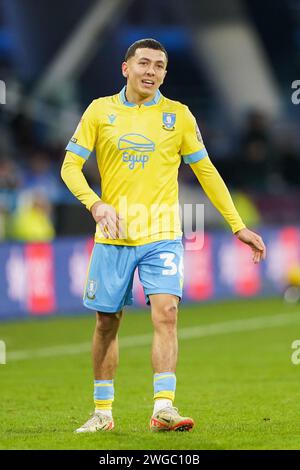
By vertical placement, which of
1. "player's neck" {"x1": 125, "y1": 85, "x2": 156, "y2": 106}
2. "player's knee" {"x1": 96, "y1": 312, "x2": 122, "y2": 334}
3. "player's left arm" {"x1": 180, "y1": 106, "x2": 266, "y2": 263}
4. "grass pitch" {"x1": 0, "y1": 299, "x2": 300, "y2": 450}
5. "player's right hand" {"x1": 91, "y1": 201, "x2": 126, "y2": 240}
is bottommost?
"grass pitch" {"x1": 0, "y1": 299, "x2": 300, "y2": 450}

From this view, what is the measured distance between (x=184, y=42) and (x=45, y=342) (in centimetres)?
2804

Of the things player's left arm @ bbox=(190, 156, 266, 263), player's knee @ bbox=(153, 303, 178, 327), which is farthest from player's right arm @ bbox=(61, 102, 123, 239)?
player's left arm @ bbox=(190, 156, 266, 263)

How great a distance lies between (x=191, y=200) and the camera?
2628 centimetres

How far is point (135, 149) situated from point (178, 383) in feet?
12.8

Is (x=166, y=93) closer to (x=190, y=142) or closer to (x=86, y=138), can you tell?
(x=190, y=142)

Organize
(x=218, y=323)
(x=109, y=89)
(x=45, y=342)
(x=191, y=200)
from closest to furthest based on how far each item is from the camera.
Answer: (x=45, y=342)
(x=218, y=323)
(x=191, y=200)
(x=109, y=89)

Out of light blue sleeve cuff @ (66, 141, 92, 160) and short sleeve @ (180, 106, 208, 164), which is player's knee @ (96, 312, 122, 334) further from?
short sleeve @ (180, 106, 208, 164)

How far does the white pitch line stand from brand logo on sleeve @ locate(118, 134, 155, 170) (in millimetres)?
5834

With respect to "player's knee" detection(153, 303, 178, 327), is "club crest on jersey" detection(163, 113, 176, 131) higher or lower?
higher

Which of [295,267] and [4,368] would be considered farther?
[295,267]

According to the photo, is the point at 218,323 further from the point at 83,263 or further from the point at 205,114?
the point at 205,114

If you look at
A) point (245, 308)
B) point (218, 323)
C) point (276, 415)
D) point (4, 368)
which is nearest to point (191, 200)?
point (245, 308)

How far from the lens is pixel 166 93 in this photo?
40.2 meters

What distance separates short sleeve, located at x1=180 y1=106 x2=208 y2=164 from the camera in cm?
886
